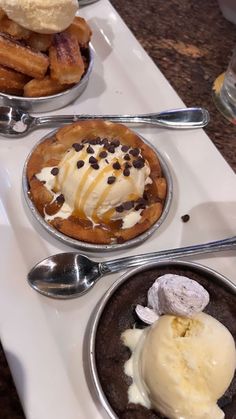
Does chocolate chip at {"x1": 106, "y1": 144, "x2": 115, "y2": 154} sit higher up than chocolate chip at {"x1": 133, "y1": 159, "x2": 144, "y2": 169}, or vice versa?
chocolate chip at {"x1": 106, "y1": 144, "x2": 115, "y2": 154}

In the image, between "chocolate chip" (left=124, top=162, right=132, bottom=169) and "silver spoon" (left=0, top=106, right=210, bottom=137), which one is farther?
"silver spoon" (left=0, top=106, right=210, bottom=137)

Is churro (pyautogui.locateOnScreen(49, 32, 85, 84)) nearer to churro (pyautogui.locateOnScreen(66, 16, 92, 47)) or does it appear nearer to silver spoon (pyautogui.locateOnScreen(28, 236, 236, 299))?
churro (pyautogui.locateOnScreen(66, 16, 92, 47))

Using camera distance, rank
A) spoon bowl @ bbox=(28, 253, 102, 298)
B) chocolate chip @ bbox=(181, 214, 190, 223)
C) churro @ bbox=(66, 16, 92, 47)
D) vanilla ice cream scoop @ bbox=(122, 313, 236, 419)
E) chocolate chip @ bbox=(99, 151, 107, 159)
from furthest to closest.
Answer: churro @ bbox=(66, 16, 92, 47) < chocolate chip @ bbox=(181, 214, 190, 223) < chocolate chip @ bbox=(99, 151, 107, 159) < spoon bowl @ bbox=(28, 253, 102, 298) < vanilla ice cream scoop @ bbox=(122, 313, 236, 419)

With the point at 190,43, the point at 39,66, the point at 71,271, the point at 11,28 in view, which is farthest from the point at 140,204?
the point at 190,43

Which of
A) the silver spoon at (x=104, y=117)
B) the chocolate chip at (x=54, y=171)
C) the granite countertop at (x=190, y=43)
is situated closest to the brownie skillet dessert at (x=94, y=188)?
the chocolate chip at (x=54, y=171)

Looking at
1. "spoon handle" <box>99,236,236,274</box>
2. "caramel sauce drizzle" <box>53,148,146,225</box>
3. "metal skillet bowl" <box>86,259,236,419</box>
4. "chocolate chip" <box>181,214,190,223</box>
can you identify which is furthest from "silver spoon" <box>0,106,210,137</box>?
"metal skillet bowl" <box>86,259,236,419</box>

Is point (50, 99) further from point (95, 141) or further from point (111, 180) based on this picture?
point (111, 180)

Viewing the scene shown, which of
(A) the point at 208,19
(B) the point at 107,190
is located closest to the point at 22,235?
(B) the point at 107,190
